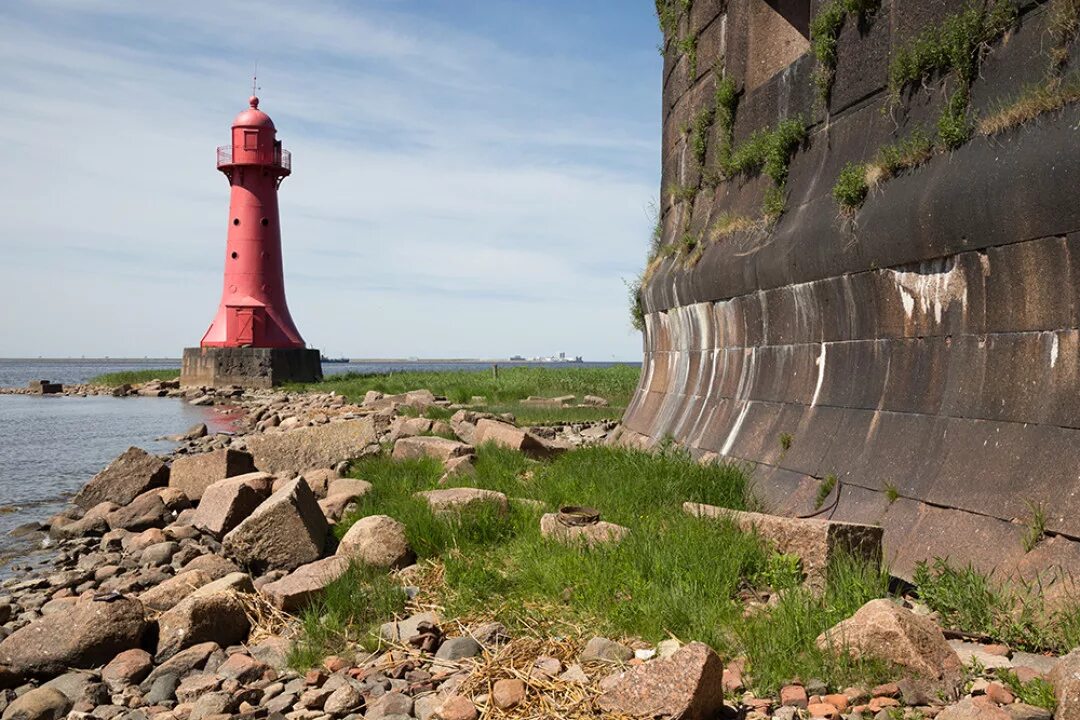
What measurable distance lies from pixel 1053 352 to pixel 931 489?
0.83 metres

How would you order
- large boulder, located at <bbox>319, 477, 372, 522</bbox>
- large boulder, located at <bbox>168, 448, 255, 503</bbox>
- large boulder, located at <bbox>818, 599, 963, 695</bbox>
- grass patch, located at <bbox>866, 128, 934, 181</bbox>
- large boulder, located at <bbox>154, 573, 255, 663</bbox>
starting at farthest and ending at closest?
large boulder, located at <bbox>168, 448, 255, 503</bbox>
large boulder, located at <bbox>319, 477, 372, 522</bbox>
grass patch, located at <bbox>866, 128, 934, 181</bbox>
large boulder, located at <bbox>154, 573, 255, 663</bbox>
large boulder, located at <bbox>818, 599, 963, 695</bbox>

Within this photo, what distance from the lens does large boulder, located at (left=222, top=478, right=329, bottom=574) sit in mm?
5812

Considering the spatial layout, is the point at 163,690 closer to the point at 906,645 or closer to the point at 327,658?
the point at 327,658

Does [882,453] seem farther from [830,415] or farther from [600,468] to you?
[600,468]

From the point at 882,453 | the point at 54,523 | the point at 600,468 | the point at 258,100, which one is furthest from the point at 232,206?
the point at 882,453

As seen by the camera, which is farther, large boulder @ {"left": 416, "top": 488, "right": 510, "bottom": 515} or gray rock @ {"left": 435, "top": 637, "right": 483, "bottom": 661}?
large boulder @ {"left": 416, "top": 488, "right": 510, "bottom": 515}

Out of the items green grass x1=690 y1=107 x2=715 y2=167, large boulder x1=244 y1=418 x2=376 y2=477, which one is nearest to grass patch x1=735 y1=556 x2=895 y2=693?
green grass x1=690 y1=107 x2=715 y2=167

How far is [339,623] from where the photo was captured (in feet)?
15.2

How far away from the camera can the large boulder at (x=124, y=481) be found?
916 centimetres

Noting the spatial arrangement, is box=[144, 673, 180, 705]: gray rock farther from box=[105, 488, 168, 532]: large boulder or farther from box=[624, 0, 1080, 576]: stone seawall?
box=[105, 488, 168, 532]: large boulder

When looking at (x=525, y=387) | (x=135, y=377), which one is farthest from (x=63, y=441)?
(x=135, y=377)

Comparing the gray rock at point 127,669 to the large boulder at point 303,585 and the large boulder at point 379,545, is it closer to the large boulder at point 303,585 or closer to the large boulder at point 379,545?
the large boulder at point 303,585

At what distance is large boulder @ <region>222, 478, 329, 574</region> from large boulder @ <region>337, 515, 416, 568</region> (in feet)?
1.09

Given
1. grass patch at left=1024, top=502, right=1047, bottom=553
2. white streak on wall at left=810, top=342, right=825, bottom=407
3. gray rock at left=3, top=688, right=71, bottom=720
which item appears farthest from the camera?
white streak on wall at left=810, top=342, right=825, bottom=407
